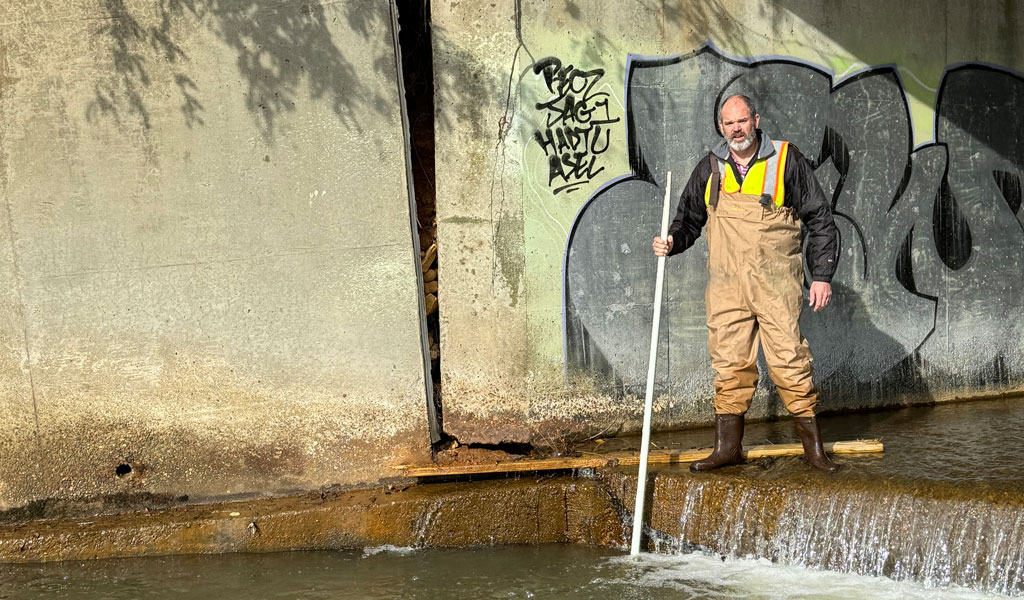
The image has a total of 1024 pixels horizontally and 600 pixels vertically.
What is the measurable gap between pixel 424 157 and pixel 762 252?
228 cm

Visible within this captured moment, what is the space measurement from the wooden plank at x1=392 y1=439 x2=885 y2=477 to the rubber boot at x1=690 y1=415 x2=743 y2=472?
0.69 feet

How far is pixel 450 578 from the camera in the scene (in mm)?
5090

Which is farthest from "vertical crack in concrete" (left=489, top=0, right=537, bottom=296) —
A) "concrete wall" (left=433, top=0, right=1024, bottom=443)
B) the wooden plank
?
the wooden plank

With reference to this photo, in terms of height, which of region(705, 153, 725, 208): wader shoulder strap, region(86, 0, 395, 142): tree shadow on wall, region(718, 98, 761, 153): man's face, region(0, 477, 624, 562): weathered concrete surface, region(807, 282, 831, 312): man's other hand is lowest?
region(0, 477, 624, 562): weathered concrete surface

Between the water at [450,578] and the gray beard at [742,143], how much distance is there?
209 centimetres

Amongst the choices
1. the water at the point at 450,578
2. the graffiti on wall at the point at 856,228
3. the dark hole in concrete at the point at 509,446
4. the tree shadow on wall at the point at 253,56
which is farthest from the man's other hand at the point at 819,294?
the tree shadow on wall at the point at 253,56

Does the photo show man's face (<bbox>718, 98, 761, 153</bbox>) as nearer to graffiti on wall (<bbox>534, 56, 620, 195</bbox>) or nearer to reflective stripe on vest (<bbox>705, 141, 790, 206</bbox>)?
reflective stripe on vest (<bbox>705, 141, 790, 206</bbox>)

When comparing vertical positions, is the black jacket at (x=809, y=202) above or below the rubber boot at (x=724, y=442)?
above

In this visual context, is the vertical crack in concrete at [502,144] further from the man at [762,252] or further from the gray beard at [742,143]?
the gray beard at [742,143]

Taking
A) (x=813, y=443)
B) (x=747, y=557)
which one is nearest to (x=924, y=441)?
(x=813, y=443)

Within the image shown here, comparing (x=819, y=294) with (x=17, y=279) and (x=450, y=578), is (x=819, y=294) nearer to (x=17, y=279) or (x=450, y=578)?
(x=450, y=578)

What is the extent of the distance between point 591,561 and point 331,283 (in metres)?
2.20

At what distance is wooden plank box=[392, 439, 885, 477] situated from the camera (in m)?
5.55

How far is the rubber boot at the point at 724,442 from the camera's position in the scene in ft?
17.6
